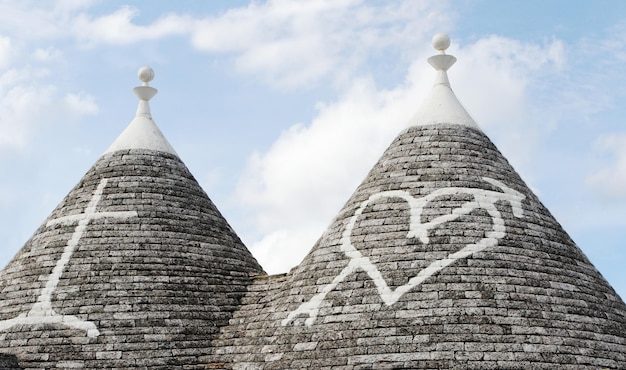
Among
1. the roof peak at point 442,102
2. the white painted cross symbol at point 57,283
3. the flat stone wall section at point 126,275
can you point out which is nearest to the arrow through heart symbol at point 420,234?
the roof peak at point 442,102

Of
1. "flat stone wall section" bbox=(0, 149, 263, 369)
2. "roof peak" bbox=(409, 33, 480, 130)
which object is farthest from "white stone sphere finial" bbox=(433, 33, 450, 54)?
"flat stone wall section" bbox=(0, 149, 263, 369)

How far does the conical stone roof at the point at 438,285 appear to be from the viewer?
600 inches

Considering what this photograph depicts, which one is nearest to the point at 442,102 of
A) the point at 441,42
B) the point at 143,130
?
the point at 441,42

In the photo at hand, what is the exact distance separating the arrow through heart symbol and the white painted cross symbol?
3.45 m

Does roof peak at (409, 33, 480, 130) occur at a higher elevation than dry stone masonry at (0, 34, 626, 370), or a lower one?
higher

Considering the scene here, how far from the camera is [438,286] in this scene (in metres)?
A: 15.8

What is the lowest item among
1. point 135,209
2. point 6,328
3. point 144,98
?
point 6,328

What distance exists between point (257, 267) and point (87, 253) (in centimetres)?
316

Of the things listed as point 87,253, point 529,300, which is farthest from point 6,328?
point 529,300

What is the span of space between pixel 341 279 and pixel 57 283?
4.85 m

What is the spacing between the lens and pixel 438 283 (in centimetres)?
1580

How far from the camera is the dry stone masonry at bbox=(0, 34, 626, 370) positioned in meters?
15.5

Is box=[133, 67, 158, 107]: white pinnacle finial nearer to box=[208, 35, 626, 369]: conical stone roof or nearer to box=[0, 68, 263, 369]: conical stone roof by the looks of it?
box=[0, 68, 263, 369]: conical stone roof

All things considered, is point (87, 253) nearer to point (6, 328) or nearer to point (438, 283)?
point (6, 328)
